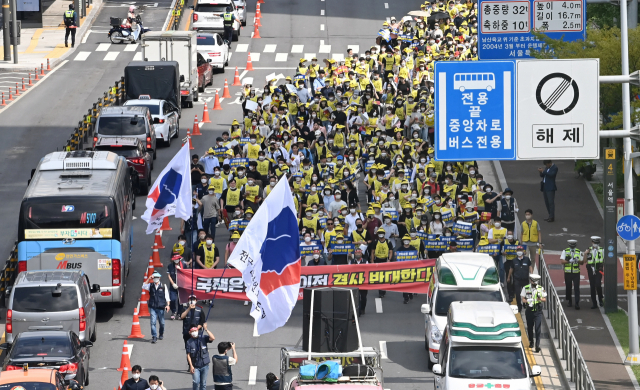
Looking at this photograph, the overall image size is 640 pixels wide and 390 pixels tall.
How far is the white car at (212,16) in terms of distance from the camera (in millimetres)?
58719

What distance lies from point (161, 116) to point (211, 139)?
2316 mm

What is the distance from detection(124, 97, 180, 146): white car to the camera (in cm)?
4027

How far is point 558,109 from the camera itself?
20.0m

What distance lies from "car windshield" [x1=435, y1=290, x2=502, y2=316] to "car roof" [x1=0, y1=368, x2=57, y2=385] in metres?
7.74

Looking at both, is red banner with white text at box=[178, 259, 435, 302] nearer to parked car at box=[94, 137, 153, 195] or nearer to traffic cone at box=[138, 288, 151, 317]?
traffic cone at box=[138, 288, 151, 317]

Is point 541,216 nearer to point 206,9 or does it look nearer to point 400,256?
point 400,256

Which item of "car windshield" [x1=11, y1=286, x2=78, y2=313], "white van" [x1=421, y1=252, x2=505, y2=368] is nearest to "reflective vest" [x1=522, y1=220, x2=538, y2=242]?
"white van" [x1=421, y1=252, x2=505, y2=368]

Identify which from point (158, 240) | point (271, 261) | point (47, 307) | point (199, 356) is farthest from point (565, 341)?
point (158, 240)

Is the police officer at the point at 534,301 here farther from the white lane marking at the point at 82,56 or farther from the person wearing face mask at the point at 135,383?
the white lane marking at the point at 82,56

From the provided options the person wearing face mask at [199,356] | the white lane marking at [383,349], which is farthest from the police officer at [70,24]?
the person wearing face mask at [199,356]

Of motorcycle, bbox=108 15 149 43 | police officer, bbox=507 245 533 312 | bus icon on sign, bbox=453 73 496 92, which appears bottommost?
police officer, bbox=507 245 533 312

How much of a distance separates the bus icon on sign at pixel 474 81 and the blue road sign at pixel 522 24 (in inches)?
433

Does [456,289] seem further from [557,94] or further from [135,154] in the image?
[135,154]

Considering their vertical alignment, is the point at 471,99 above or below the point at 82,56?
below
